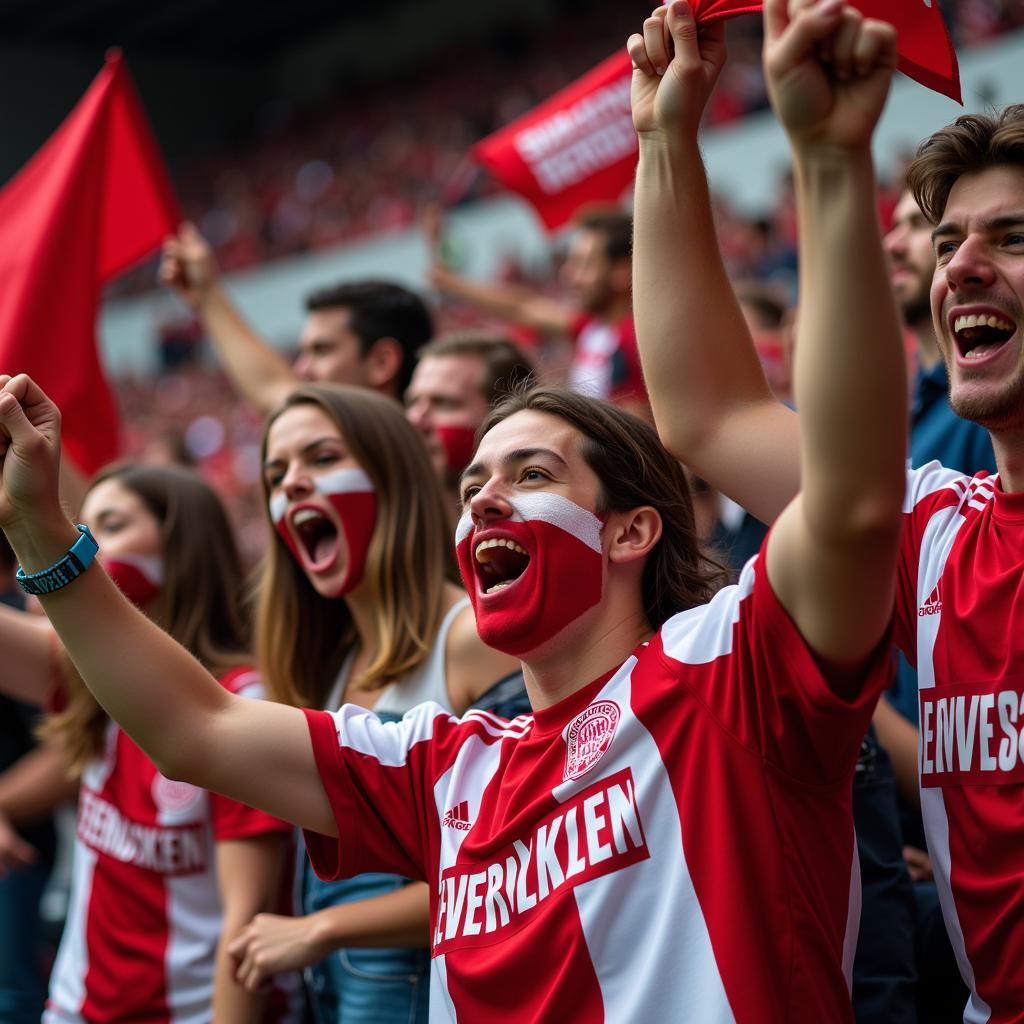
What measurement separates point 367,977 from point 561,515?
117cm

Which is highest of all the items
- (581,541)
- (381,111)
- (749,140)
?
(381,111)

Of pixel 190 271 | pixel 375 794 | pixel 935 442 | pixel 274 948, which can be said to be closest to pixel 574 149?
pixel 190 271

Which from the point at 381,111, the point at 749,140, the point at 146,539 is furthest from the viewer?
the point at 381,111

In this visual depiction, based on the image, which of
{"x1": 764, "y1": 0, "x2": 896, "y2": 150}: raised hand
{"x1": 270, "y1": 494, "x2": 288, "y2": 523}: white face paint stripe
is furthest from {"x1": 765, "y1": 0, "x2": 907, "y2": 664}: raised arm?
{"x1": 270, "y1": 494, "x2": 288, "y2": 523}: white face paint stripe

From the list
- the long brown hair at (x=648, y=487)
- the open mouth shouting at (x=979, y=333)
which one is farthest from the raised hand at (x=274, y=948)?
the open mouth shouting at (x=979, y=333)

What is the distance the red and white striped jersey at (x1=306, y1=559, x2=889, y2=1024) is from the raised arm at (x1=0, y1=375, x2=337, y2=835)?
0.32 m

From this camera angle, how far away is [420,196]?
18125 mm

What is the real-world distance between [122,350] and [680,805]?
68.2 ft

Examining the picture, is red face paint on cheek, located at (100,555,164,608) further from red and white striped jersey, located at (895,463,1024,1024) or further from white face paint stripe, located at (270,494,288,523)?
red and white striped jersey, located at (895,463,1024,1024)

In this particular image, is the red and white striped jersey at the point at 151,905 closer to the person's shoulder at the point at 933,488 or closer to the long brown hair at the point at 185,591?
the long brown hair at the point at 185,591

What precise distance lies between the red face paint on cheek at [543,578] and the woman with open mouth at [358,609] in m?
0.68

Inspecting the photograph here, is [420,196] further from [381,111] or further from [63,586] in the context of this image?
[63,586]

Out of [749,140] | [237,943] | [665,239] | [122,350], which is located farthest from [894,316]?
[122,350]

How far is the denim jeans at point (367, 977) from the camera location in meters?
2.76
